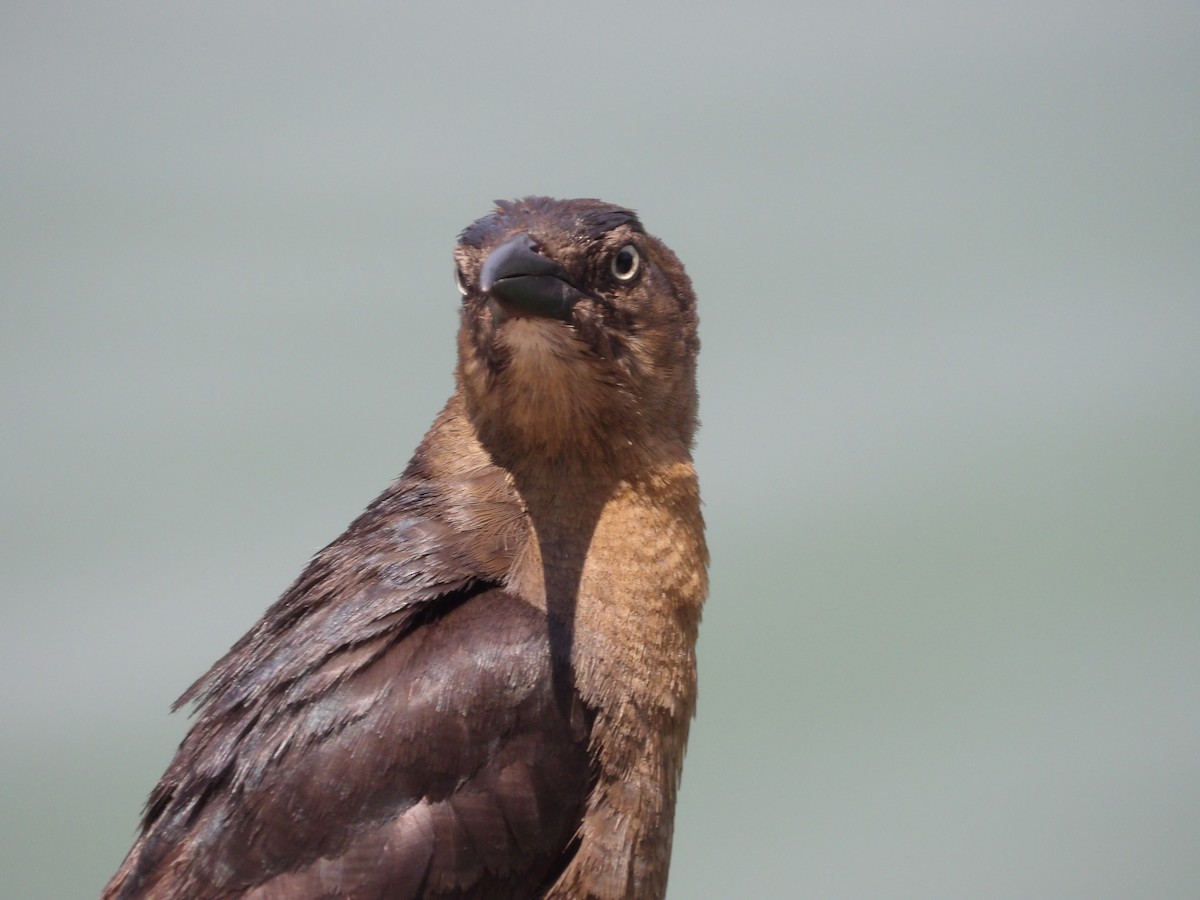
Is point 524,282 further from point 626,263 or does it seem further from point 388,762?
point 388,762

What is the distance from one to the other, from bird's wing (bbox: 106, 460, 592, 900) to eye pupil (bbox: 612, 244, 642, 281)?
881 mm

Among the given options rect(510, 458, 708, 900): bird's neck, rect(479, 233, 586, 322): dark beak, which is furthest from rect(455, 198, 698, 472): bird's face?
rect(510, 458, 708, 900): bird's neck

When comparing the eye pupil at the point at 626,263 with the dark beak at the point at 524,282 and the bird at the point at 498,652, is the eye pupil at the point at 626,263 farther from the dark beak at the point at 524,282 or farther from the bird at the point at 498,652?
the dark beak at the point at 524,282

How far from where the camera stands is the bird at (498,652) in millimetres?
3887

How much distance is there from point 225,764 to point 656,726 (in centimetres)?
111

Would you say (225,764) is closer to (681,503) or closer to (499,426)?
(499,426)

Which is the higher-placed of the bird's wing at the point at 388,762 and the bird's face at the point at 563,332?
the bird's face at the point at 563,332

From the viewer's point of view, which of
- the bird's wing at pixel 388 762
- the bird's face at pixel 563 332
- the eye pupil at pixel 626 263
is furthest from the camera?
the eye pupil at pixel 626 263

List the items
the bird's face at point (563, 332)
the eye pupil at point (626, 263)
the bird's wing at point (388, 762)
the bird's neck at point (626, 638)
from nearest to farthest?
the bird's wing at point (388, 762) → the bird's neck at point (626, 638) → the bird's face at point (563, 332) → the eye pupil at point (626, 263)

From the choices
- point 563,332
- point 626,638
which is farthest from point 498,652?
point 563,332

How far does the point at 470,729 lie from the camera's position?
13.0ft

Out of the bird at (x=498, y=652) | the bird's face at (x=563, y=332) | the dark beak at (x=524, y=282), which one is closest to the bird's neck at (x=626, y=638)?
the bird at (x=498, y=652)

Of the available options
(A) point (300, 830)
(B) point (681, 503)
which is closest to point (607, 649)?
(B) point (681, 503)

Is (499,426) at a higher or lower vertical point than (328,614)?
higher
